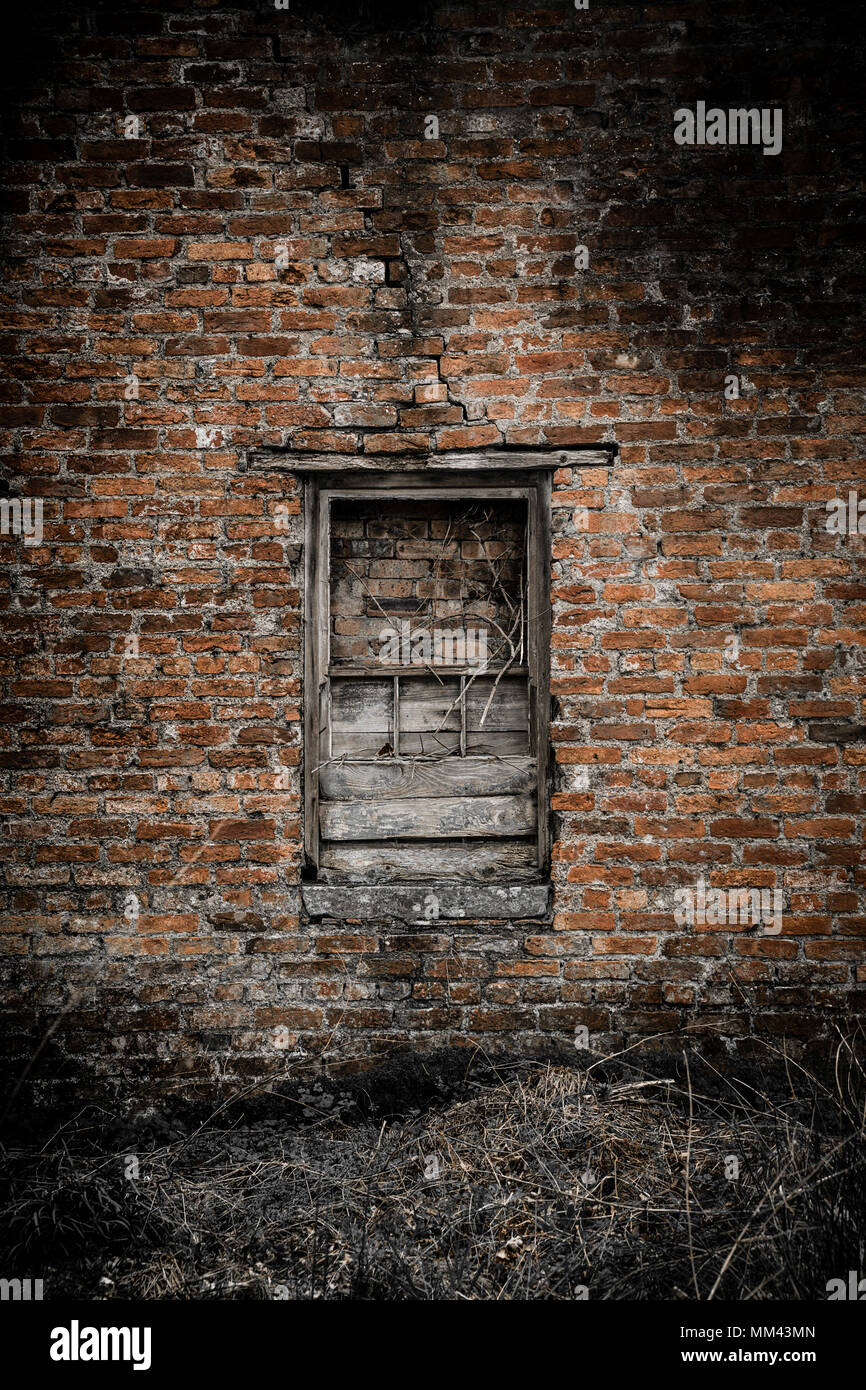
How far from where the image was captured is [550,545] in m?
2.76

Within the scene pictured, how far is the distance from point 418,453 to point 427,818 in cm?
130

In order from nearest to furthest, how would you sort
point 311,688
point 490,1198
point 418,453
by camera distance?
point 490,1198, point 418,453, point 311,688

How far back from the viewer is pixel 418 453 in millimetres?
2730

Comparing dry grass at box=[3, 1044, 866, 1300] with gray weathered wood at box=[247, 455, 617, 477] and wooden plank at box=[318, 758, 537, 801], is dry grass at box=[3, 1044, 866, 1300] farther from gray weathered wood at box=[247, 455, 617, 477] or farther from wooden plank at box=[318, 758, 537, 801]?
gray weathered wood at box=[247, 455, 617, 477]

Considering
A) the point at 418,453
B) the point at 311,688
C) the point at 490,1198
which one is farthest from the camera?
the point at 311,688

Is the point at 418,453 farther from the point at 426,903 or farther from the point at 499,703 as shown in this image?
the point at 426,903

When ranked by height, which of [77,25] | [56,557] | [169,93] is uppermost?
[77,25]

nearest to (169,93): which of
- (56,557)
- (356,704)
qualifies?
(56,557)

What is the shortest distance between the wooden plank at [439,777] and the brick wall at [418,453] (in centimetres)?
20

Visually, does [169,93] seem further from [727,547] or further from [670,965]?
[670,965]

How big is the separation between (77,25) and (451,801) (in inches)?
115

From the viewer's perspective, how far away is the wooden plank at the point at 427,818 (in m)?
2.88

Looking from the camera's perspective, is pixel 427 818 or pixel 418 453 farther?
pixel 427 818

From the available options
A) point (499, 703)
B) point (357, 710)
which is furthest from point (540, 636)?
point (357, 710)
